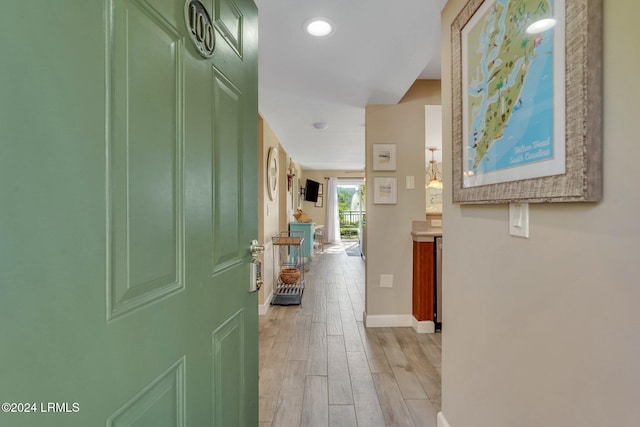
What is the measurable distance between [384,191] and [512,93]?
6.43 feet

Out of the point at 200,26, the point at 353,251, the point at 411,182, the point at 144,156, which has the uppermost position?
the point at 200,26

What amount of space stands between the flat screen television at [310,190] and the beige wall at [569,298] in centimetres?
693

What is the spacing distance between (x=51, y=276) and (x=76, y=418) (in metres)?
0.23

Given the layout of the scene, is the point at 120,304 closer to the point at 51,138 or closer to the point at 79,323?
the point at 79,323

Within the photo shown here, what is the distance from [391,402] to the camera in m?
1.75

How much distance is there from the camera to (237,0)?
1022 millimetres

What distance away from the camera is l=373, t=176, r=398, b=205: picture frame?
9.31 feet

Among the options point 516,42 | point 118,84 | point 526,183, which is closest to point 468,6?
point 516,42

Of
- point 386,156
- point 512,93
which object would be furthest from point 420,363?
point 512,93

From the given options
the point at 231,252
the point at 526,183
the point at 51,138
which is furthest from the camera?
the point at 231,252

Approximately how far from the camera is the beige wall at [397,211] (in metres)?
2.84

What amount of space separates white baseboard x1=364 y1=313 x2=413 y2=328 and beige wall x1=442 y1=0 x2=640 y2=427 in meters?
1.60

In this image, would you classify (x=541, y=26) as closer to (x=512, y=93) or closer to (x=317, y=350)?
(x=512, y=93)

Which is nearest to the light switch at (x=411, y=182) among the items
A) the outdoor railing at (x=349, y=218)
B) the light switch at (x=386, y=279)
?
the light switch at (x=386, y=279)
